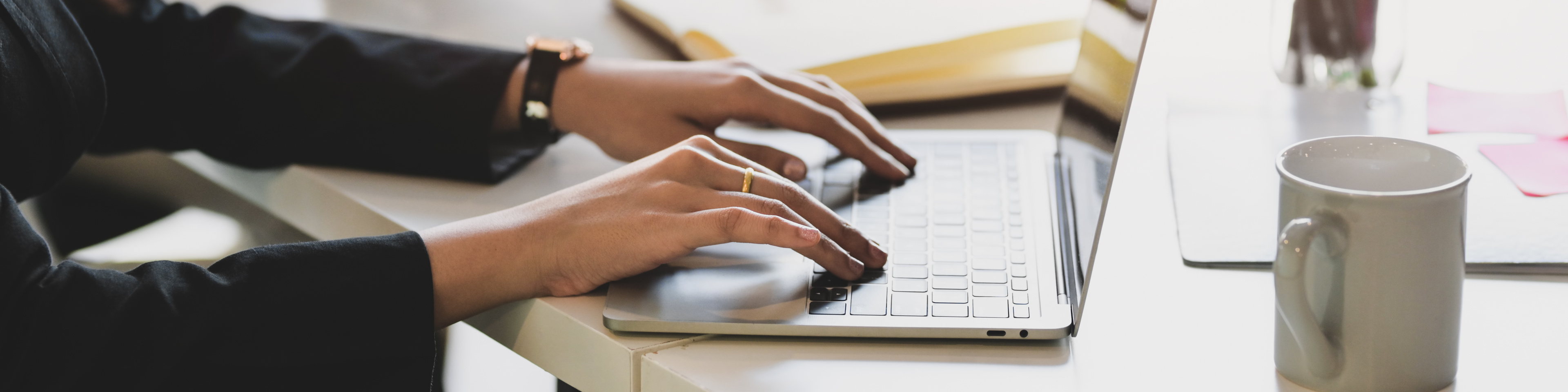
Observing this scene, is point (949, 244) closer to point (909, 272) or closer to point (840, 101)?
point (909, 272)

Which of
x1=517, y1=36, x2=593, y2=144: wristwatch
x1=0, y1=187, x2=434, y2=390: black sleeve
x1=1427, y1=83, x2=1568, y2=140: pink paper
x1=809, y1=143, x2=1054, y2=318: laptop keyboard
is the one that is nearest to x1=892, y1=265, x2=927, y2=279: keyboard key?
x1=809, y1=143, x2=1054, y2=318: laptop keyboard

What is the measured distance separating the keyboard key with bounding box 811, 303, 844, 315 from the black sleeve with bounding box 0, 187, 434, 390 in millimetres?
212

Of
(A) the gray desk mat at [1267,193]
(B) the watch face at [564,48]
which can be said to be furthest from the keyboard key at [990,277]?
(B) the watch face at [564,48]

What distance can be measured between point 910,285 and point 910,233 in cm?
9

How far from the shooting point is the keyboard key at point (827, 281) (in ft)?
1.81

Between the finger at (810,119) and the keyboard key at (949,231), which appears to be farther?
the finger at (810,119)

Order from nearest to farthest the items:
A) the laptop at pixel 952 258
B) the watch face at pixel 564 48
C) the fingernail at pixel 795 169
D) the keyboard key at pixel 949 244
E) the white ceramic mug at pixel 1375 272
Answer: the white ceramic mug at pixel 1375 272 → the laptop at pixel 952 258 → the keyboard key at pixel 949 244 → the fingernail at pixel 795 169 → the watch face at pixel 564 48

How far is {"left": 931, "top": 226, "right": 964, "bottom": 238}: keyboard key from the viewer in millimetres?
634

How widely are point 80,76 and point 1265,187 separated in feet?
2.64

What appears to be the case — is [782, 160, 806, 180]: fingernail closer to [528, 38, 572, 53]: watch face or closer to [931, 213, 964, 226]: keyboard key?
[931, 213, 964, 226]: keyboard key

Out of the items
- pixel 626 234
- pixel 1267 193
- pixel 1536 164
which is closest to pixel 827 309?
pixel 626 234

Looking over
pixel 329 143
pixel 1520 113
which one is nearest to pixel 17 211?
pixel 329 143

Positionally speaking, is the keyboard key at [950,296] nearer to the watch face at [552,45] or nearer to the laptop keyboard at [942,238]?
the laptop keyboard at [942,238]

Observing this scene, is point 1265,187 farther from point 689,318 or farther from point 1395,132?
point 689,318
